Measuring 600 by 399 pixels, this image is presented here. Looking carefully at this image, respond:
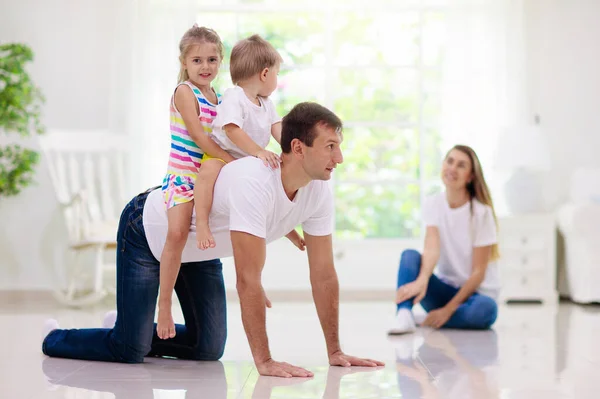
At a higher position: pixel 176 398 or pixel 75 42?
pixel 75 42

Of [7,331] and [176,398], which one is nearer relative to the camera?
[176,398]

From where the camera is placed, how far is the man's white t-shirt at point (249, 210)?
A: 2.64 metres

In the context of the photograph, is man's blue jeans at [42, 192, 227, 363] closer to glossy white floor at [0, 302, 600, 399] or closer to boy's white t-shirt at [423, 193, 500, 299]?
glossy white floor at [0, 302, 600, 399]

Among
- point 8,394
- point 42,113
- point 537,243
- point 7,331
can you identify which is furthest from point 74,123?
point 8,394

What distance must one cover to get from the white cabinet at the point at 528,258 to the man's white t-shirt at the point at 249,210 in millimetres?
3244

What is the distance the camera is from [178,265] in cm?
287

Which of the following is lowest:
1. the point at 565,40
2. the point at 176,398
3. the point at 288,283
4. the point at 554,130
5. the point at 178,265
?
the point at 288,283

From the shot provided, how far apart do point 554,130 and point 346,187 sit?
159 centimetres

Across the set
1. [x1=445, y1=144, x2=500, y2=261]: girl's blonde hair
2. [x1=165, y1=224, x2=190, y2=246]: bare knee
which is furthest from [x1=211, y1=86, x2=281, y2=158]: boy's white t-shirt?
[x1=445, y1=144, x2=500, y2=261]: girl's blonde hair

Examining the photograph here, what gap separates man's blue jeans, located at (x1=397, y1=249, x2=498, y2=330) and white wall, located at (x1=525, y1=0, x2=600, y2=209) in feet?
7.95

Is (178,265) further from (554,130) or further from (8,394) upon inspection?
(554,130)

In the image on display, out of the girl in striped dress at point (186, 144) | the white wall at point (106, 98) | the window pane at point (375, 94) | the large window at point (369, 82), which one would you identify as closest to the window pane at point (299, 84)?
the large window at point (369, 82)

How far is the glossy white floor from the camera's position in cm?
254

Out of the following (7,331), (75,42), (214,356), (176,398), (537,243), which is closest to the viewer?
Answer: (176,398)
